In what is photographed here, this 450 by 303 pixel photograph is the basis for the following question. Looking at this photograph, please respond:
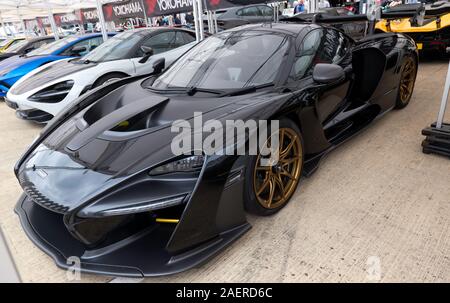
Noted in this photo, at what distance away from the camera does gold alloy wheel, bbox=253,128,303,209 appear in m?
2.07

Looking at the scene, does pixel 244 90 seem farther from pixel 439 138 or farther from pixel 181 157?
pixel 439 138

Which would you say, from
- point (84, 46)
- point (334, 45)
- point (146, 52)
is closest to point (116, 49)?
point (146, 52)

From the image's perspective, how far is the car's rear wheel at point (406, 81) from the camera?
12.5 ft

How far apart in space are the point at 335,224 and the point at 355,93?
1619mm

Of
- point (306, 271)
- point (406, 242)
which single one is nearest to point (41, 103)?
point (306, 271)

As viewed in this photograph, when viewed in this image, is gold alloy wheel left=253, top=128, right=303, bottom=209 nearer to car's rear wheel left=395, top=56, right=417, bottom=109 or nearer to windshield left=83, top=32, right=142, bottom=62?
car's rear wheel left=395, top=56, right=417, bottom=109

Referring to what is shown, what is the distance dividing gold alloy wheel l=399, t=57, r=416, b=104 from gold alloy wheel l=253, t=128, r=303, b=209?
2344 mm

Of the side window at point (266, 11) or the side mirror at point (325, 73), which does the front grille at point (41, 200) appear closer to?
the side mirror at point (325, 73)

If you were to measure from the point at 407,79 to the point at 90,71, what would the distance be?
4.21 meters

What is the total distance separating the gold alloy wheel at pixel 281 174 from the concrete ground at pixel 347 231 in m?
0.13

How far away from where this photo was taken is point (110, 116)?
216cm

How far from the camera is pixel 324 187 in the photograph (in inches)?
99.9

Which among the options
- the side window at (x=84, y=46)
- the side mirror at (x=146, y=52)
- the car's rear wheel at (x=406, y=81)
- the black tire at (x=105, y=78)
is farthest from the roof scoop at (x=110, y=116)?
the side window at (x=84, y=46)
